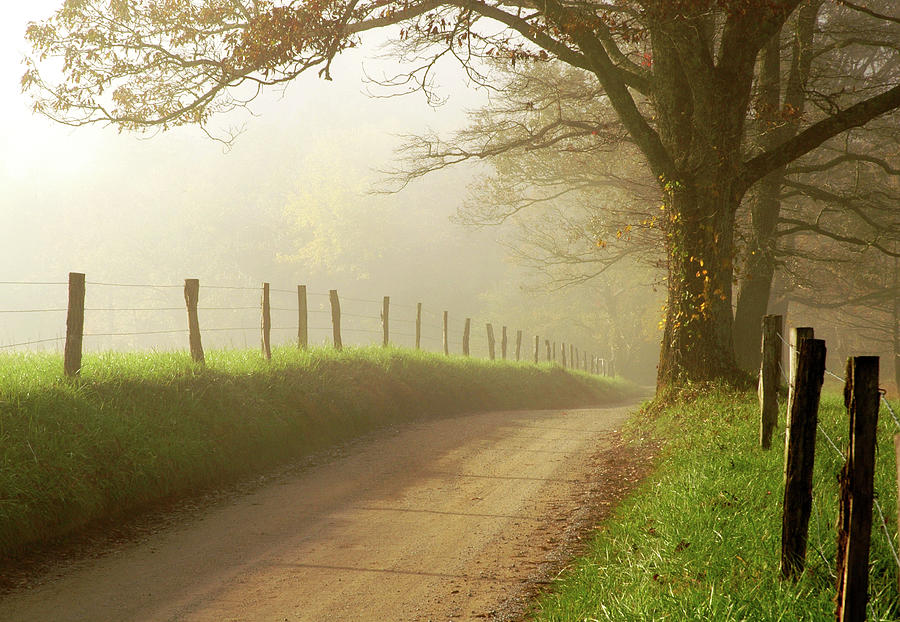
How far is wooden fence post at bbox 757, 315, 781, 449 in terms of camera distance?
26.3 feet

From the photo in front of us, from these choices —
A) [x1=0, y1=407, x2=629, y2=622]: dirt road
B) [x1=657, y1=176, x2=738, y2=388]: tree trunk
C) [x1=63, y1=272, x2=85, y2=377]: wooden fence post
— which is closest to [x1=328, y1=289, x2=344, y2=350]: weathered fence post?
[x1=0, y1=407, x2=629, y2=622]: dirt road

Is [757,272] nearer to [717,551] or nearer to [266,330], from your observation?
[266,330]

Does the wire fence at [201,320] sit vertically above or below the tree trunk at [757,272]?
below

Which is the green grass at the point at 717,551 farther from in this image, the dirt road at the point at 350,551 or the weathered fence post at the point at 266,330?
the weathered fence post at the point at 266,330

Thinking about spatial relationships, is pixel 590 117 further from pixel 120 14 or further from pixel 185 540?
pixel 185 540

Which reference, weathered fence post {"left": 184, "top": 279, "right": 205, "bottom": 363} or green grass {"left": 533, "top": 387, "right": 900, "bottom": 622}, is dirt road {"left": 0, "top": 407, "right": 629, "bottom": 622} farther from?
weathered fence post {"left": 184, "top": 279, "right": 205, "bottom": 363}

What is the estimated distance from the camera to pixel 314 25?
10.6 metres

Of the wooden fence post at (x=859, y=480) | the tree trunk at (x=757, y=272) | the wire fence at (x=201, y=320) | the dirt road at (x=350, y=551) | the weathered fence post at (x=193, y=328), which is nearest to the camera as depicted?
the wooden fence post at (x=859, y=480)

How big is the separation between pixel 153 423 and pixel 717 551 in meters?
6.55

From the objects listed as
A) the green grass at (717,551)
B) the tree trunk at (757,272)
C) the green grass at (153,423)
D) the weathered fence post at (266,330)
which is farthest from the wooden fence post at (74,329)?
the tree trunk at (757,272)

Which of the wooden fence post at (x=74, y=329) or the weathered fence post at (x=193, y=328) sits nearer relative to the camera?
the wooden fence post at (x=74, y=329)

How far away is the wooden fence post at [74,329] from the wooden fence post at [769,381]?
8.05 m

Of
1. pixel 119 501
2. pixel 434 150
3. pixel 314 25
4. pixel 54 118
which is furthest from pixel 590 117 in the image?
pixel 119 501

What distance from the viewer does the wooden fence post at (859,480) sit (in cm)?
325
